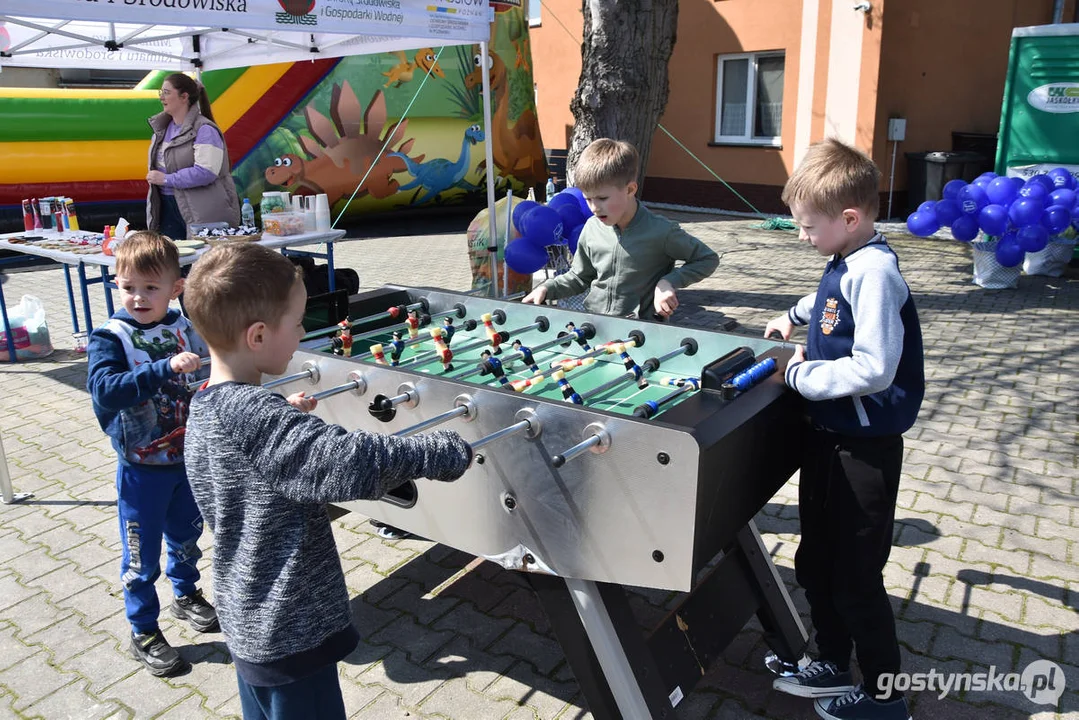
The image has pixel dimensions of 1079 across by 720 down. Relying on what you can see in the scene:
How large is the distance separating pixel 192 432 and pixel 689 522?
110 cm

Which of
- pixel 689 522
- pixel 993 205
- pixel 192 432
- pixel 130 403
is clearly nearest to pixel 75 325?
pixel 130 403

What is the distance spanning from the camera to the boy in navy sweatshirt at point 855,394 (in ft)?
6.75

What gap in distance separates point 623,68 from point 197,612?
18.0 feet

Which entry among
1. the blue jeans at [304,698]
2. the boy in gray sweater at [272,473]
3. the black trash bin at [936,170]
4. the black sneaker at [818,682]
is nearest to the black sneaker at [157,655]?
the blue jeans at [304,698]

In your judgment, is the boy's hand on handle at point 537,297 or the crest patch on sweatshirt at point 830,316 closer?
the crest patch on sweatshirt at point 830,316

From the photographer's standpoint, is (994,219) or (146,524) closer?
(146,524)

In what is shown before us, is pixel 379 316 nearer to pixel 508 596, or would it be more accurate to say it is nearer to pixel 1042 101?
pixel 508 596

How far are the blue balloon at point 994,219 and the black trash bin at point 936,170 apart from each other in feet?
12.1

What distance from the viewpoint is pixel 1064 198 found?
778 cm

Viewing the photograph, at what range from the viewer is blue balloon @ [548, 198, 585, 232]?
6.07m

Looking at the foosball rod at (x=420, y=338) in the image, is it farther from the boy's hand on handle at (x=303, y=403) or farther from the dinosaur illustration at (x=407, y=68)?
the dinosaur illustration at (x=407, y=68)

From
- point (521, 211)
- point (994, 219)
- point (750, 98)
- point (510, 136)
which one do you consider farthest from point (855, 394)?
point (750, 98)

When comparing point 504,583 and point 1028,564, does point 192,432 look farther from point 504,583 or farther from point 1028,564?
point 1028,564

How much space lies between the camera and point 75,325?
22.7 feet
